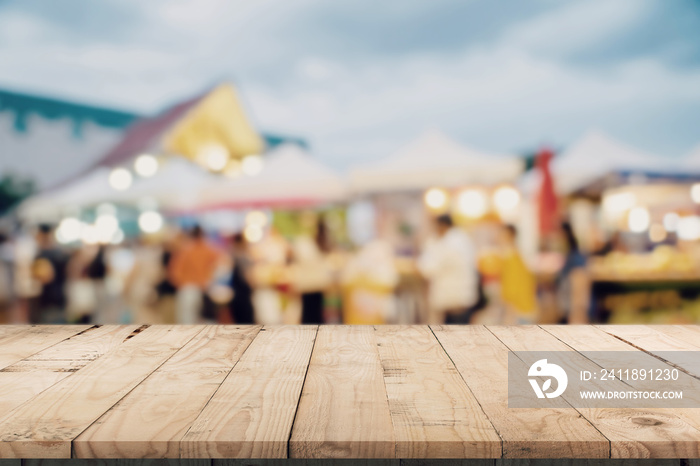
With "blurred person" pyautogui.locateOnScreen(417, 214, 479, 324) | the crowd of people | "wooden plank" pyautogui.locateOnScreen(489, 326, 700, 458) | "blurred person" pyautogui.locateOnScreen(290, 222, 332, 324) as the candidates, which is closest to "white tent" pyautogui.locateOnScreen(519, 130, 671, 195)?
the crowd of people

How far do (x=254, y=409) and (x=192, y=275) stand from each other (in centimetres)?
→ 286

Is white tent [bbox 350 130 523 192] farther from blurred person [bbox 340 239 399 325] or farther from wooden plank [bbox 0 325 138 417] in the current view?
wooden plank [bbox 0 325 138 417]

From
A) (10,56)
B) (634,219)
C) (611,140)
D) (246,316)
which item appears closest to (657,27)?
(611,140)

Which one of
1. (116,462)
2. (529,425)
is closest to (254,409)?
(116,462)

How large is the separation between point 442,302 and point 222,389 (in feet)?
8.65

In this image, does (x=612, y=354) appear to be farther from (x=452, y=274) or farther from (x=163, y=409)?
(x=452, y=274)

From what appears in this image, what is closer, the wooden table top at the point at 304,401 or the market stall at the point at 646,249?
the wooden table top at the point at 304,401

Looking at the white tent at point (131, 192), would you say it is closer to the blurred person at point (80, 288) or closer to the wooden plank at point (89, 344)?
the blurred person at point (80, 288)

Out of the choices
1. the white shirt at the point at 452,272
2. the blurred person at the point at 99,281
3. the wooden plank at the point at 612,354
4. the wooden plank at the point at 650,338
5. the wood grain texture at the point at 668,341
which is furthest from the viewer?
the blurred person at the point at 99,281

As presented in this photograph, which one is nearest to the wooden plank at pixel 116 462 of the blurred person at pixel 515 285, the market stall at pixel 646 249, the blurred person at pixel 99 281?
the blurred person at pixel 515 285

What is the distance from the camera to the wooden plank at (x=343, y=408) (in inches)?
32.4

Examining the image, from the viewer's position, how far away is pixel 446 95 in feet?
12.1

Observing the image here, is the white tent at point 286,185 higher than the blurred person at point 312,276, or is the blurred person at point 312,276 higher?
the white tent at point 286,185

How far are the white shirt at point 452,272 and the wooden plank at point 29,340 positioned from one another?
2289mm
